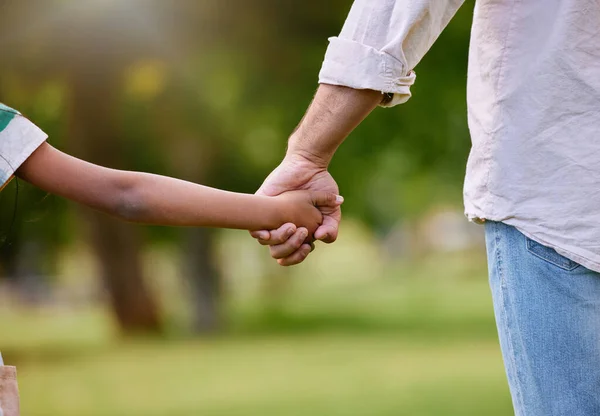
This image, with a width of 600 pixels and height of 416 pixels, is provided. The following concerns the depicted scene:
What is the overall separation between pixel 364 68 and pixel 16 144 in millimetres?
804

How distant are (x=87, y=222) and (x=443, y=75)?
251 inches

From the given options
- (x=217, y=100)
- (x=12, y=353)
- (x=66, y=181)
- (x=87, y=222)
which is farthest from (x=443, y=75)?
(x=66, y=181)

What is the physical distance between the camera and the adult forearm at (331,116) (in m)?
2.24

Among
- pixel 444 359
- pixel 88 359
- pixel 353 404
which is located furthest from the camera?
pixel 88 359

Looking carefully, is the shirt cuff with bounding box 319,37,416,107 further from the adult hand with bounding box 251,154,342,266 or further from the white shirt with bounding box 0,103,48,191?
the white shirt with bounding box 0,103,48,191

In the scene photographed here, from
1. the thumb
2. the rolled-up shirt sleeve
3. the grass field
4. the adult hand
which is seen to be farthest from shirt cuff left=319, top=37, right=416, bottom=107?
the grass field

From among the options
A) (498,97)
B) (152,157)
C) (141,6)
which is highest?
(141,6)

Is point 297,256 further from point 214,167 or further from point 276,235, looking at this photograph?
point 214,167

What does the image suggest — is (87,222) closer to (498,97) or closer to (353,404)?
(353,404)

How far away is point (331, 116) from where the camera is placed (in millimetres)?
2297

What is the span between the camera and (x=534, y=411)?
81.0 inches

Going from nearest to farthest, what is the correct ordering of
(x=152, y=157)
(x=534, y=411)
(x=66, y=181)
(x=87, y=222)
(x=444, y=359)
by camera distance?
(x=534, y=411)
(x=66, y=181)
(x=444, y=359)
(x=87, y=222)
(x=152, y=157)

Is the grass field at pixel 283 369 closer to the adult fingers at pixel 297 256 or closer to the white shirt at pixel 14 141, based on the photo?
the adult fingers at pixel 297 256

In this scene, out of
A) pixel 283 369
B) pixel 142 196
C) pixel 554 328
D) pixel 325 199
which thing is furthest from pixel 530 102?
pixel 283 369
